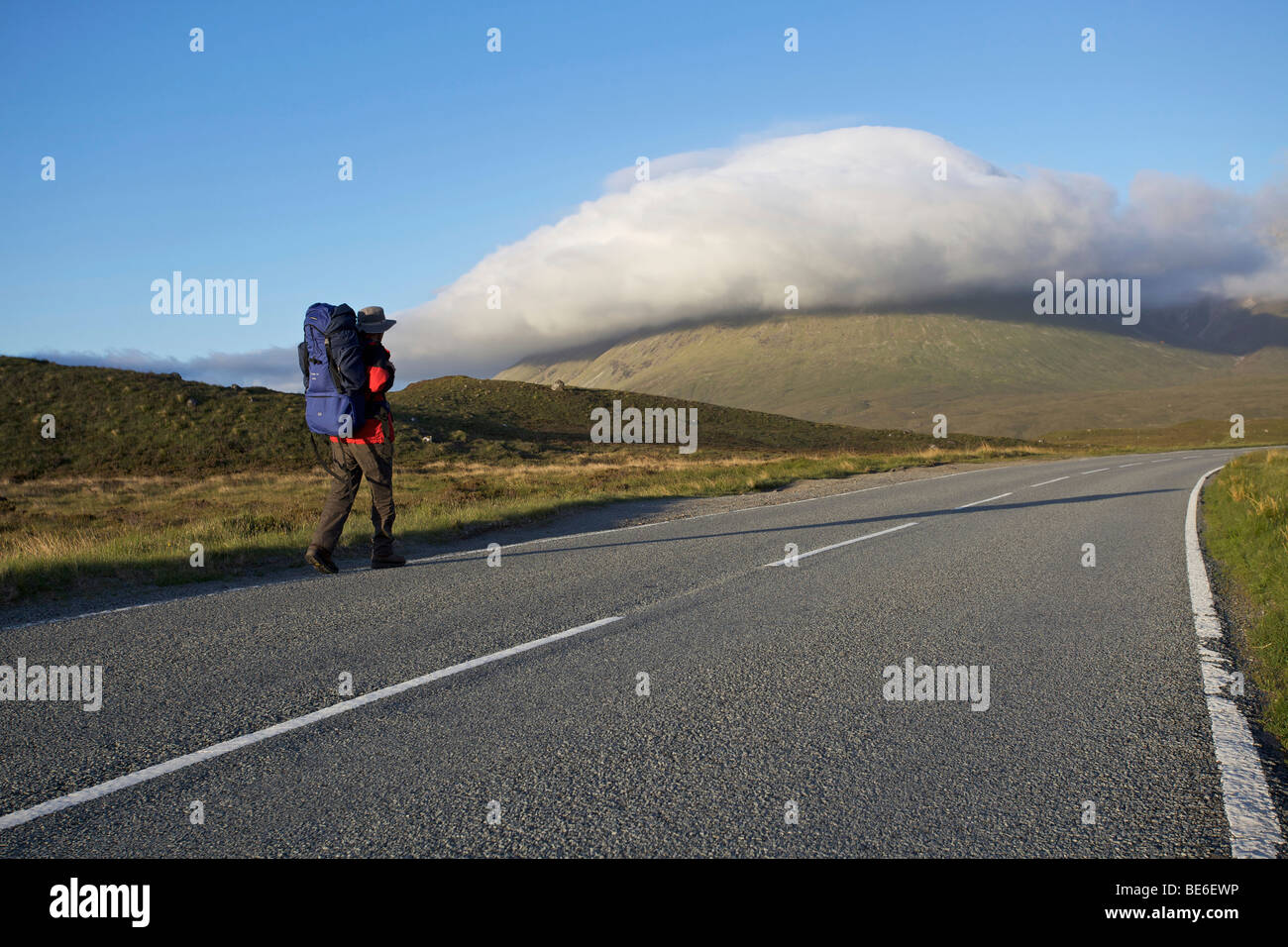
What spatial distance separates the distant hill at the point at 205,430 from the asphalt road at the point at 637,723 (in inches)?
1478

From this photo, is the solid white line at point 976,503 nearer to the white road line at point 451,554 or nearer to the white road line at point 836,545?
the white road line at point 836,545

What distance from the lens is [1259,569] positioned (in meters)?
8.17

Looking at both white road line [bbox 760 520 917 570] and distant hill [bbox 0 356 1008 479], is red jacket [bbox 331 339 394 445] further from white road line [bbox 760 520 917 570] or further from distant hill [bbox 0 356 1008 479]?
distant hill [bbox 0 356 1008 479]

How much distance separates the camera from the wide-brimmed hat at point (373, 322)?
345 inches

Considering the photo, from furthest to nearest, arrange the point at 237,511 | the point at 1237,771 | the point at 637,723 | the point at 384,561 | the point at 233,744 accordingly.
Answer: the point at 237,511
the point at 384,561
the point at 637,723
the point at 233,744
the point at 1237,771

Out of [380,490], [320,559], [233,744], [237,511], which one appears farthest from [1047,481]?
[233,744]

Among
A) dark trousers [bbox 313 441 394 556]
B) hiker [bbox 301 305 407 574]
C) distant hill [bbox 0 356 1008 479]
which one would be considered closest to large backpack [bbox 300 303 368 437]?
hiker [bbox 301 305 407 574]

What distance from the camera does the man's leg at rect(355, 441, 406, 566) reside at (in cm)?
884

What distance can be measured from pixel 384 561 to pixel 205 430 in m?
45.3

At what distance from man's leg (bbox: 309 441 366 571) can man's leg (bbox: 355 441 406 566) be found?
0.13 metres

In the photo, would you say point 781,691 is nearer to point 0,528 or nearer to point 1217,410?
point 0,528

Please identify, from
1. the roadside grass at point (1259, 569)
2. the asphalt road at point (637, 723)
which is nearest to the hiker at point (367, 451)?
the asphalt road at point (637, 723)

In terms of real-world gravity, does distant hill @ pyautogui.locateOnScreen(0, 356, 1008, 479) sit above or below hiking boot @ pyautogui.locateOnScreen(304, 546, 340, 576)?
above

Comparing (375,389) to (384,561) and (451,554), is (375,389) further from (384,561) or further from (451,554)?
(451,554)
